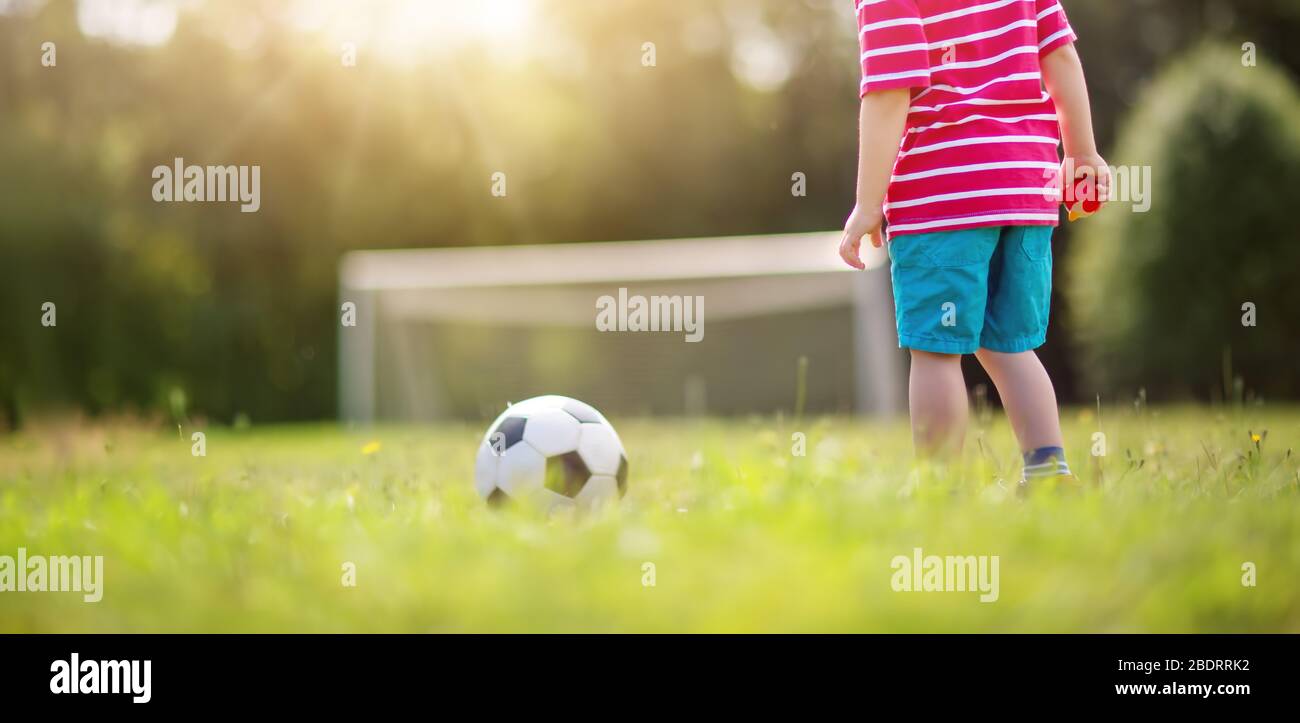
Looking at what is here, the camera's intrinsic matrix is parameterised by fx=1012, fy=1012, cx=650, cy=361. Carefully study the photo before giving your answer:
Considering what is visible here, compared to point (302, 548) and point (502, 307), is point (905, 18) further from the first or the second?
point (502, 307)

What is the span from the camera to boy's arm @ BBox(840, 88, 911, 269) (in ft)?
8.68

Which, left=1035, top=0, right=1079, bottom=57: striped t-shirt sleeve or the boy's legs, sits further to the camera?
left=1035, top=0, right=1079, bottom=57: striped t-shirt sleeve

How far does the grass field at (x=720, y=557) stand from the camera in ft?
5.49

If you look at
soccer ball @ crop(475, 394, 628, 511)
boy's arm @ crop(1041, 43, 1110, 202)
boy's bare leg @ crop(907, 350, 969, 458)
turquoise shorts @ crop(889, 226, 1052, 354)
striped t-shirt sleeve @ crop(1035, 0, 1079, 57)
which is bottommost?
soccer ball @ crop(475, 394, 628, 511)

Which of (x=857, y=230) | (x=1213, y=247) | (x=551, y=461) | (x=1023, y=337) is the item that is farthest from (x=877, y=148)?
(x=1213, y=247)

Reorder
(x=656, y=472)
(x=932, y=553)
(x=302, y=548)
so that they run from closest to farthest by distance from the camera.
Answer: (x=932, y=553)
(x=302, y=548)
(x=656, y=472)

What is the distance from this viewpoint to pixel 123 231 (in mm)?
15516

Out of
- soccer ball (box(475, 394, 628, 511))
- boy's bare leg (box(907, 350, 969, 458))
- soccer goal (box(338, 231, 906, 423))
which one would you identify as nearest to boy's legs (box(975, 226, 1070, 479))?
boy's bare leg (box(907, 350, 969, 458))

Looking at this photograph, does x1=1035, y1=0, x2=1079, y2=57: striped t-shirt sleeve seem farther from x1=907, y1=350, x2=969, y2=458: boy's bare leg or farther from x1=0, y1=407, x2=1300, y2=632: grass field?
x1=0, y1=407, x2=1300, y2=632: grass field

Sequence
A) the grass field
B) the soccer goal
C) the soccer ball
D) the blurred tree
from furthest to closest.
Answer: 1. the soccer goal
2. the blurred tree
3. the soccer ball
4. the grass field

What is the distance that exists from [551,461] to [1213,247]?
10432mm

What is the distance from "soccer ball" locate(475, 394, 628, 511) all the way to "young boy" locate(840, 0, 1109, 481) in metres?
0.90
